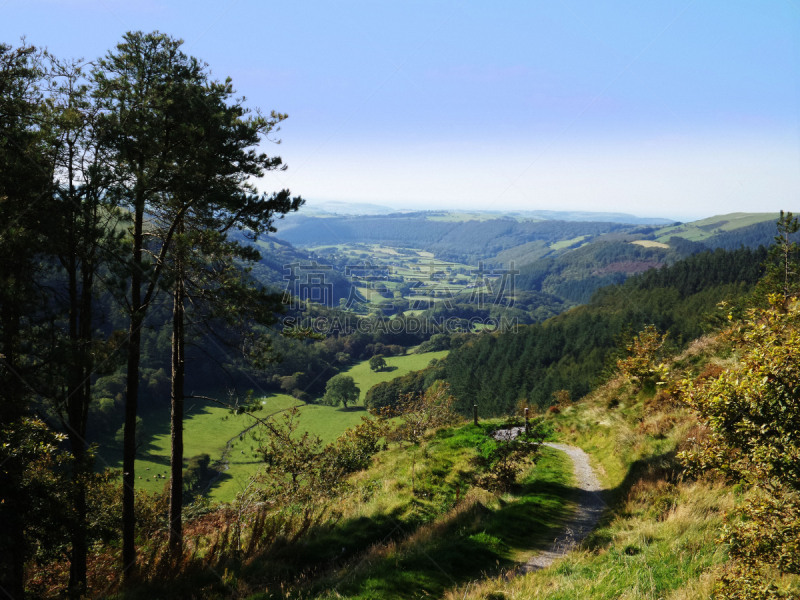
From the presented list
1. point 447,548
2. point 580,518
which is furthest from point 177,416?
point 580,518

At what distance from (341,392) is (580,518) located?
104 metres

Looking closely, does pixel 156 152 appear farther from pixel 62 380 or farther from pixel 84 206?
pixel 62 380

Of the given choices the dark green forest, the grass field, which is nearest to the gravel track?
the grass field

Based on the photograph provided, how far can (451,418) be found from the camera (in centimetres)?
2634

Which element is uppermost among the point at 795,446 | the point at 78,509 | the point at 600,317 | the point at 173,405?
the point at 795,446

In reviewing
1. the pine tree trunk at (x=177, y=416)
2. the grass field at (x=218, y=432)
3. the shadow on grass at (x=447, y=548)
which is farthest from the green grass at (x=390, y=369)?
the shadow on grass at (x=447, y=548)

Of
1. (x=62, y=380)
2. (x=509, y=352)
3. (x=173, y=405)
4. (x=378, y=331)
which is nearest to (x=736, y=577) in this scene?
(x=62, y=380)

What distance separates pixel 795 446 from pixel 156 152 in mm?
13570

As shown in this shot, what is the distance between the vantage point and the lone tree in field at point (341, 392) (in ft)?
365

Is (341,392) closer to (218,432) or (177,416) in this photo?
(218,432)

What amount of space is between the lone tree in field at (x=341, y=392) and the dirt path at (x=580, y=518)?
322 ft

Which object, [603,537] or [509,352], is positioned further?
[509,352]

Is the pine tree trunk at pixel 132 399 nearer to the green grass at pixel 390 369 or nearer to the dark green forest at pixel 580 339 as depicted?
the dark green forest at pixel 580 339

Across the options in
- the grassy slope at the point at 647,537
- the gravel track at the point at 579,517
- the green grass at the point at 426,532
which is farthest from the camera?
the gravel track at the point at 579,517
